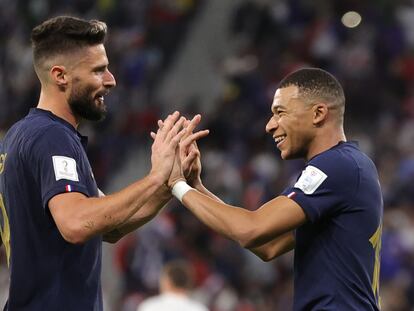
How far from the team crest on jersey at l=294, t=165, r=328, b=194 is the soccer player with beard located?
651 millimetres

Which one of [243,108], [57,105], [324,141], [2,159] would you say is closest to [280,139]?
[324,141]

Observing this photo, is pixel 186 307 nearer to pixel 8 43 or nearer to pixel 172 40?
pixel 172 40

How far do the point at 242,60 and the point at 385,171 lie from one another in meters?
3.47

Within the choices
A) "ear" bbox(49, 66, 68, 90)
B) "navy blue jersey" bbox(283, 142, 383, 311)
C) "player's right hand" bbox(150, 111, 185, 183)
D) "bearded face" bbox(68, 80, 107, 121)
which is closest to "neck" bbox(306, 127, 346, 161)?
"navy blue jersey" bbox(283, 142, 383, 311)

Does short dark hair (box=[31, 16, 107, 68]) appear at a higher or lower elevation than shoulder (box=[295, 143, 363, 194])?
higher

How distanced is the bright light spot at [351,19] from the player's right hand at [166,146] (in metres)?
9.49

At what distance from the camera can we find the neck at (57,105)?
18.1 ft

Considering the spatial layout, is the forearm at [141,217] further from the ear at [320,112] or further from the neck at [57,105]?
the ear at [320,112]

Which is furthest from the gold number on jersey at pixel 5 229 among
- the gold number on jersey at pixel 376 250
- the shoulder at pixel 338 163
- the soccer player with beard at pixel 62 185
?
the gold number on jersey at pixel 376 250

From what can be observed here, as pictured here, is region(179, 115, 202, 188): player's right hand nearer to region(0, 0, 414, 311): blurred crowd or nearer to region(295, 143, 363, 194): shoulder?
region(295, 143, 363, 194): shoulder

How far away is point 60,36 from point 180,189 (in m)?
0.96

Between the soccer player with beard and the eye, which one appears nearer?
the soccer player with beard

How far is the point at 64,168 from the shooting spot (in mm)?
5145

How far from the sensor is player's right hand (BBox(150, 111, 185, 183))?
5438 mm
